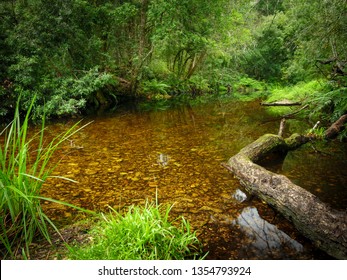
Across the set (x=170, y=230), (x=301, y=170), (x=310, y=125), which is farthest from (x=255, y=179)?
(x=310, y=125)

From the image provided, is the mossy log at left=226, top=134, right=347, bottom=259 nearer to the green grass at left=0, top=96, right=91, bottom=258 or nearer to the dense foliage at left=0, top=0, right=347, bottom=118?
the green grass at left=0, top=96, right=91, bottom=258

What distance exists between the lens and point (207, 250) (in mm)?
2471

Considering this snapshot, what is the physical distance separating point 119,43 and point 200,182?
14.2m

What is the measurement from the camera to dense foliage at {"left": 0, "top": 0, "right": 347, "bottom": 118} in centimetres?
667

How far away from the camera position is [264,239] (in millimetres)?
2635

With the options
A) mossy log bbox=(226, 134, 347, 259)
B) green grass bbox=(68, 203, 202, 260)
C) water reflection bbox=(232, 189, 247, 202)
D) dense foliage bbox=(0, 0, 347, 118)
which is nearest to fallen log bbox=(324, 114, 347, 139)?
dense foliage bbox=(0, 0, 347, 118)

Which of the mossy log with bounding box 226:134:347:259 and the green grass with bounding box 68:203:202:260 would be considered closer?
the green grass with bounding box 68:203:202:260

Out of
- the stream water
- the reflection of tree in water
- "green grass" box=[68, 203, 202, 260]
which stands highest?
"green grass" box=[68, 203, 202, 260]

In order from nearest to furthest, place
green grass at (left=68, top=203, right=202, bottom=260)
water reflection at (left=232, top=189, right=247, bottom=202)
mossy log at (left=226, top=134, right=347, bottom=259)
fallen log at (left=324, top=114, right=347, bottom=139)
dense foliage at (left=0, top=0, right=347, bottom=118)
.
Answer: green grass at (left=68, top=203, right=202, bottom=260) → mossy log at (left=226, top=134, right=347, bottom=259) → water reflection at (left=232, top=189, right=247, bottom=202) → fallen log at (left=324, top=114, right=347, bottom=139) → dense foliage at (left=0, top=0, right=347, bottom=118)

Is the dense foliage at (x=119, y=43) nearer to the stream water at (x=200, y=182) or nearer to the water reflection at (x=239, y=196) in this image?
the stream water at (x=200, y=182)

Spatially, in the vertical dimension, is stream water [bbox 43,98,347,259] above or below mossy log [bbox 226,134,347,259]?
below

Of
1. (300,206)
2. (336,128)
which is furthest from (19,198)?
(336,128)

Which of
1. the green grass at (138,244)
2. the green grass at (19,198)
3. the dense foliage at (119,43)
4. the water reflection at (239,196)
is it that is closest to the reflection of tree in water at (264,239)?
the water reflection at (239,196)

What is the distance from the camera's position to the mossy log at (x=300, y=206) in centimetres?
238
